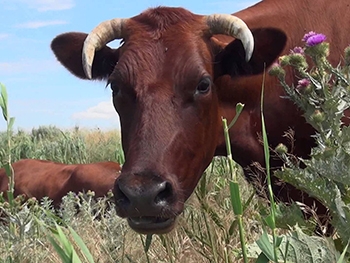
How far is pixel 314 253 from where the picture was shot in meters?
2.36

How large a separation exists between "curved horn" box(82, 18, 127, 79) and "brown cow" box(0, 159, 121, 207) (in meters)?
3.54

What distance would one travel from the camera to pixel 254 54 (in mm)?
4359

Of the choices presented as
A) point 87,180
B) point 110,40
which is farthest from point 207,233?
point 87,180

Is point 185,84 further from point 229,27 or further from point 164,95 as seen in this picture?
point 229,27

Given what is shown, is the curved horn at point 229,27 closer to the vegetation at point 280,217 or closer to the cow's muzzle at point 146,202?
the vegetation at point 280,217

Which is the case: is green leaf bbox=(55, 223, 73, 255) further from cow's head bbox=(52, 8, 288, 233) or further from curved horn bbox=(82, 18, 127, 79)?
curved horn bbox=(82, 18, 127, 79)

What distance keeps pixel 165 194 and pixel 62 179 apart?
18.1 feet

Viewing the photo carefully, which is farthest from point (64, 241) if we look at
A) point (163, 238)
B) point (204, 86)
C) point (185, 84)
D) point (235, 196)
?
point (204, 86)

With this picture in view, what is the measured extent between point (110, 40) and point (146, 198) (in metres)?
1.78

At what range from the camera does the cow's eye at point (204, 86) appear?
3.77m

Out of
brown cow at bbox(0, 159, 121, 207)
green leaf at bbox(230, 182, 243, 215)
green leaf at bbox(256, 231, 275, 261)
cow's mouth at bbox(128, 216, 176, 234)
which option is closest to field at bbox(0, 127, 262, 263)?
cow's mouth at bbox(128, 216, 176, 234)

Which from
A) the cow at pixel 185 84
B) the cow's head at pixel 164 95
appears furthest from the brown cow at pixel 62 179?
the cow's head at pixel 164 95

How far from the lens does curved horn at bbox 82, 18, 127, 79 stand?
165 inches

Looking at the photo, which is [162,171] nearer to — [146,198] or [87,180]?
[146,198]
